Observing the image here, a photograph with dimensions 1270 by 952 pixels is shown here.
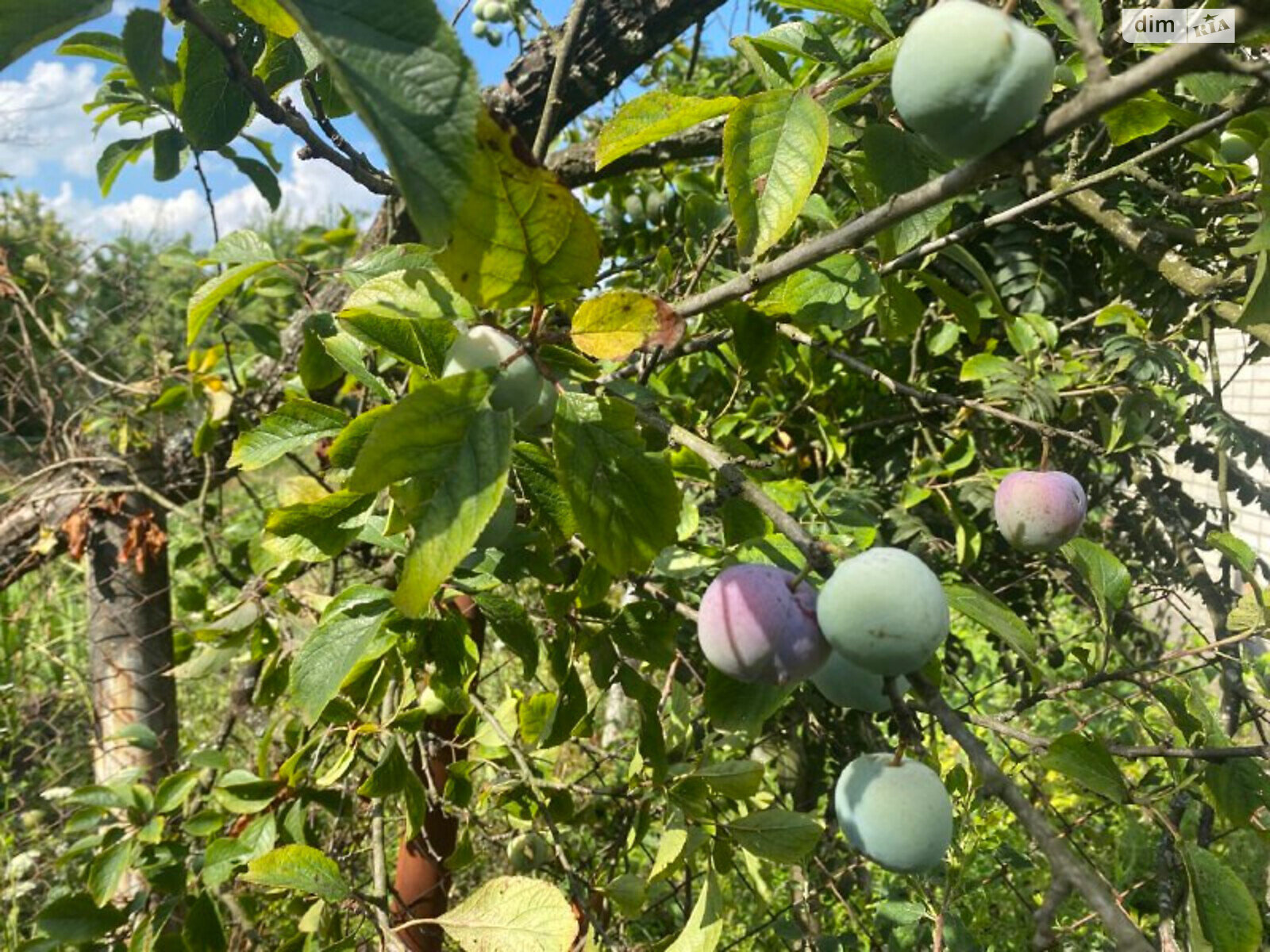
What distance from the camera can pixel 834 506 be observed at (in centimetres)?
155

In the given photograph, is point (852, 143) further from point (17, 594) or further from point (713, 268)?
point (17, 594)

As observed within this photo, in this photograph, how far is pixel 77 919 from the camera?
1254 mm

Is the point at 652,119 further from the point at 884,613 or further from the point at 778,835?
the point at 778,835

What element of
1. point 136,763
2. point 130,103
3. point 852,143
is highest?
point 130,103

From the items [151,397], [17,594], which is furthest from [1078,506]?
[17,594]

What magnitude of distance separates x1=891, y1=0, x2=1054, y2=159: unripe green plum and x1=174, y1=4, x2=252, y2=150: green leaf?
2.14 feet

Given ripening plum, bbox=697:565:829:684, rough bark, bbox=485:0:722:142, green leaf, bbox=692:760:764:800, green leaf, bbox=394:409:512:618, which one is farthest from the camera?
rough bark, bbox=485:0:722:142

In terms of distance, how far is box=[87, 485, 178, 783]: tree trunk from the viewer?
2152mm

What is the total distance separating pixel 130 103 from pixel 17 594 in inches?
144

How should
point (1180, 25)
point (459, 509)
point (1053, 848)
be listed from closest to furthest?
point (1053, 848)
point (459, 509)
point (1180, 25)

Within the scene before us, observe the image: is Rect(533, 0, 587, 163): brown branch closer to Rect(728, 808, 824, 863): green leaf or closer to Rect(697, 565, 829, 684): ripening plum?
Rect(697, 565, 829, 684): ripening plum

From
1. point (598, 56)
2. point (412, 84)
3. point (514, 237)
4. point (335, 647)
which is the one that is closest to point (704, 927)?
point (335, 647)

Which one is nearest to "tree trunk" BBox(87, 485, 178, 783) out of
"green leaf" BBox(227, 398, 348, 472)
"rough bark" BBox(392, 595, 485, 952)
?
"rough bark" BBox(392, 595, 485, 952)

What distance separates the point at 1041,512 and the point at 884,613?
22.0 inches
